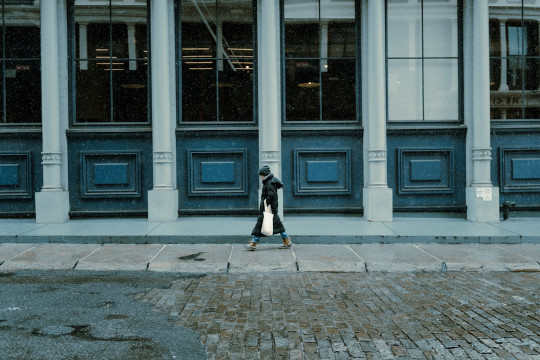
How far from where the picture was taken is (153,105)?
12.6 m

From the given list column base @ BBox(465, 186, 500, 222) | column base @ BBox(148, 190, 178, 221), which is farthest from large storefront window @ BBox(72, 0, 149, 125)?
column base @ BBox(465, 186, 500, 222)

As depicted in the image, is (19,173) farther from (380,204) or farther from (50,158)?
(380,204)

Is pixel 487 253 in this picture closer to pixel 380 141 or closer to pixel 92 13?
pixel 380 141

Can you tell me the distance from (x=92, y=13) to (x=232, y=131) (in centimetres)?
421

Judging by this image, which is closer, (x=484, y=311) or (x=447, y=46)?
(x=484, y=311)

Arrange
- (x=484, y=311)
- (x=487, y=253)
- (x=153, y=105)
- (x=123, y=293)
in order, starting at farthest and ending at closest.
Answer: (x=153, y=105)
(x=487, y=253)
(x=123, y=293)
(x=484, y=311)

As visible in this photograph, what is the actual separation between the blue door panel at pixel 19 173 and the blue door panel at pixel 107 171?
824mm

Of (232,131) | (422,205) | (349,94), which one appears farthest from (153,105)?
(422,205)

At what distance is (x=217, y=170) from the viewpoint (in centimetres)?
1305

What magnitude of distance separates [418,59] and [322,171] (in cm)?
343

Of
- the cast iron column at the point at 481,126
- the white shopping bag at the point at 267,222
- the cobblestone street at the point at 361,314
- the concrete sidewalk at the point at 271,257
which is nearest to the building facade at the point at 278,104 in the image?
the cast iron column at the point at 481,126

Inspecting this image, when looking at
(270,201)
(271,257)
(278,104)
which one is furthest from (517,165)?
(271,257)

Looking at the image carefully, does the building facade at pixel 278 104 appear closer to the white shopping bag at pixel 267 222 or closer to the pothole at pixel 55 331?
the white shopping bag at pixel 267 222

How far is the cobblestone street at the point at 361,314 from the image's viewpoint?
4809 mm
